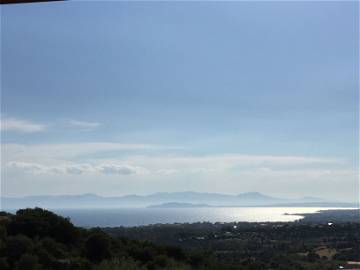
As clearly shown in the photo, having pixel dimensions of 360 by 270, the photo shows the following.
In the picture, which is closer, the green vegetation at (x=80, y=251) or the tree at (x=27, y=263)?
the tree at (x=27, y=263)

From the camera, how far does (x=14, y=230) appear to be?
20.5 m

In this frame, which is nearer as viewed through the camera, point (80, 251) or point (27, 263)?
point (27, 263)

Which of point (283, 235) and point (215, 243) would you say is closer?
point (215, 243)

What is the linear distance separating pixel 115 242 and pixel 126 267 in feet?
20.8

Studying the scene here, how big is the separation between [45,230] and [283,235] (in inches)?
1489

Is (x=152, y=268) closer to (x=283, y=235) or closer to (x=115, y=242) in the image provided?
(x=115, y=242)

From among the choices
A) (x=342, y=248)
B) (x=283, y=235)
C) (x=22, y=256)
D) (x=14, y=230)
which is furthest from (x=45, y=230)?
(x=283, y=235)

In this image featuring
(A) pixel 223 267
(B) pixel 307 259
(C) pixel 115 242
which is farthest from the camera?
(B) pixel 307 259

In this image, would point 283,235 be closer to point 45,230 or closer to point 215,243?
point 215,243

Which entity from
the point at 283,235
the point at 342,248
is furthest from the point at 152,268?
the point at 283,235

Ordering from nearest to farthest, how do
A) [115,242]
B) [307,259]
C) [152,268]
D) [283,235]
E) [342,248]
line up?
[152,268] < [115,242] < [307,259] < [342,248] < [283,235]

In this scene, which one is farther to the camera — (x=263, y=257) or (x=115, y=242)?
(x=263, y=257)

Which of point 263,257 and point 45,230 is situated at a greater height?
point 45,230

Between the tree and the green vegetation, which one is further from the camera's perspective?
the green vegetation
